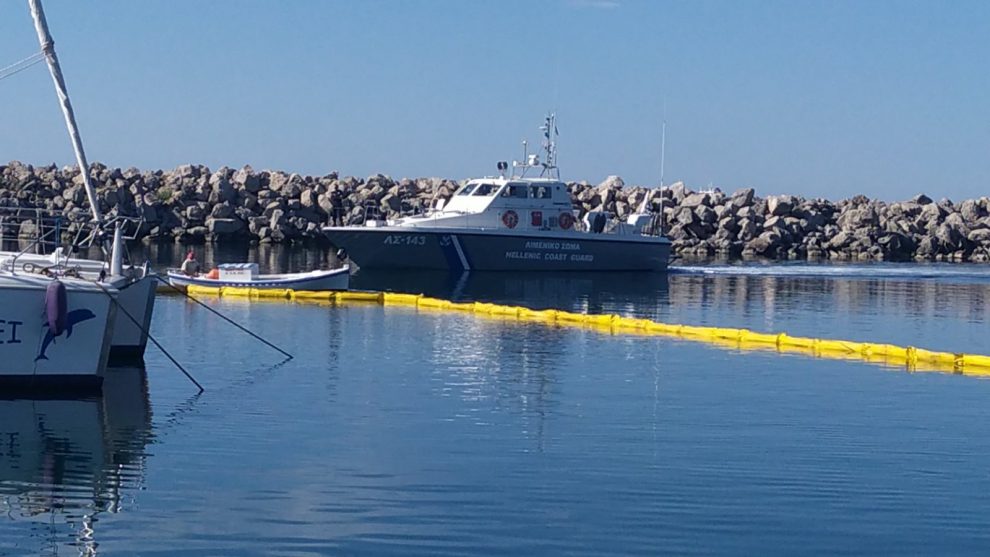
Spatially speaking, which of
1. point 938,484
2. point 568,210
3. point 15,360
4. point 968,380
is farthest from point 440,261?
point 938,484

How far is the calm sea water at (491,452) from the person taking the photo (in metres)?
11.6

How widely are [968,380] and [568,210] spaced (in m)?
26.8

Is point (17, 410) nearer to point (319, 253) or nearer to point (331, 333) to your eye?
point (331, 333)

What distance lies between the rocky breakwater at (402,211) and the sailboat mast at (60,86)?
39358 millimetres

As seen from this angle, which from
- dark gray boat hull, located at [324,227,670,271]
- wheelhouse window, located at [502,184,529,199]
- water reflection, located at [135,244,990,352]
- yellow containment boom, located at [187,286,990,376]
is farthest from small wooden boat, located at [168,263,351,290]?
wheelhouse window, located at [502,184,529,199]

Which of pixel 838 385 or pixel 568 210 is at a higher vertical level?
pixel 568 210

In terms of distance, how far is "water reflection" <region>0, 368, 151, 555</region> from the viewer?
11.8 metres

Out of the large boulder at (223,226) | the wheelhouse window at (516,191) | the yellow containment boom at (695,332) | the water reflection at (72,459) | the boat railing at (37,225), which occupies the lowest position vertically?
the water reflection at (72,459)

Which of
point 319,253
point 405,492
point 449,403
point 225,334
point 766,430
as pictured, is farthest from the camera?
point 319,253

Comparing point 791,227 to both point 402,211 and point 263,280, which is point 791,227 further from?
point 263,280

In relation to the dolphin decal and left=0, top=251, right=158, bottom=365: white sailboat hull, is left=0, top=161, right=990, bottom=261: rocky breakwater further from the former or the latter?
the dolphin decal

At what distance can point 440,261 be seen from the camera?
44906mm

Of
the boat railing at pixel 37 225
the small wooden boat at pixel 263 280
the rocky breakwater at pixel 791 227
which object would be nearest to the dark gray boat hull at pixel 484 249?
the small wooden boat at pixel 263 280

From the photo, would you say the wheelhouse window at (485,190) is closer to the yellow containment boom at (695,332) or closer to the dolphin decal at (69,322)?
the yellow containment boom at (695,332)
